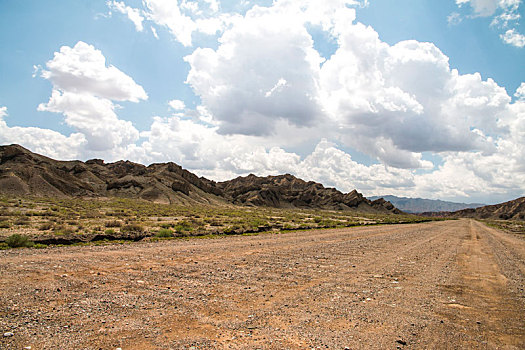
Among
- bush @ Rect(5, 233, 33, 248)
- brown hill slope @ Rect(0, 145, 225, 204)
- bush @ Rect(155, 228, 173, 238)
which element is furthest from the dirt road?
brown hill slope @ Rect(0, 145, 225, 204)

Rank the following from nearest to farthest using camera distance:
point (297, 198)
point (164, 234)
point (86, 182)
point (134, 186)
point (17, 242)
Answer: point (17, 242), point (164, 234), point (86, 182), point (134, 186), point (297, 198)

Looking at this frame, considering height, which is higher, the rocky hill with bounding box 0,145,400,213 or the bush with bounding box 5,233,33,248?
the rocky hill with bounding box 0,145,400,213

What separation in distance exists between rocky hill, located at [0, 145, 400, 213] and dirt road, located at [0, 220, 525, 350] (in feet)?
270

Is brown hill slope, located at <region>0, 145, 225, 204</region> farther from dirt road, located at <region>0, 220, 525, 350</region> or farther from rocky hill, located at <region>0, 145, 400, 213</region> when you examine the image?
dirt road, located at <region>0, 220, 525, 350</region>

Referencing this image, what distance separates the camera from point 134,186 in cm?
10694

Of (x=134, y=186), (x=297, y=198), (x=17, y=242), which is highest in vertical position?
(x=134, y=186)

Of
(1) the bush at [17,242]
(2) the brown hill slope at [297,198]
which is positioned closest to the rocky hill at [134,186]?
(2) the brown hill slope at [297,198]

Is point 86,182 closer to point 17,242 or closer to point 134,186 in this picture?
point 134,186

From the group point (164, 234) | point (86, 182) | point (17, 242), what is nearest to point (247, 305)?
point (17, 242)

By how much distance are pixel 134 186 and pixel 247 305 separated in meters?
111

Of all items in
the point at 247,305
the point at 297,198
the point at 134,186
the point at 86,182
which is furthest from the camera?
the point at 297,198

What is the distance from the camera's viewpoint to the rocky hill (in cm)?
8038

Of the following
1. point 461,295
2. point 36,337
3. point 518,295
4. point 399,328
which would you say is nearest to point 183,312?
point 36,337

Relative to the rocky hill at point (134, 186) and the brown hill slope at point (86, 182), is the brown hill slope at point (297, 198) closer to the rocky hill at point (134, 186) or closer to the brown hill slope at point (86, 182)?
the rocky hill at point (134, 186)
